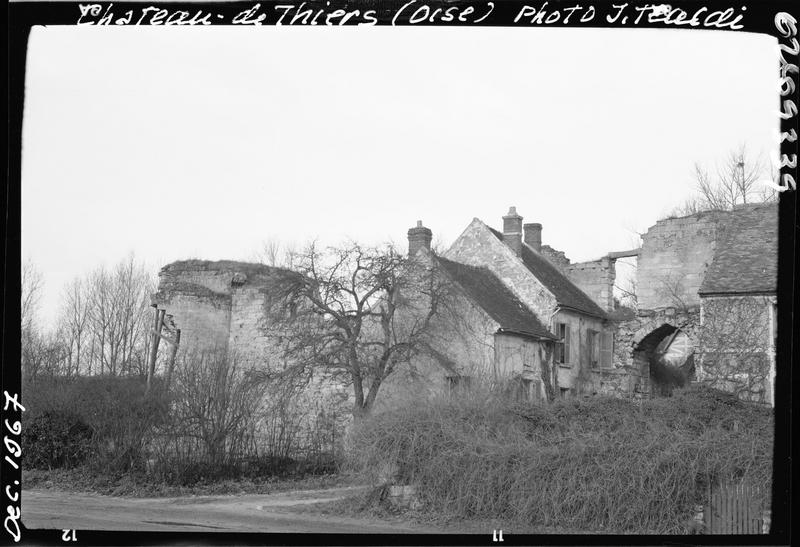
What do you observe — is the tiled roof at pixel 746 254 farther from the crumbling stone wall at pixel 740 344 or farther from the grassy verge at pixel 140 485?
the grassy verge at pixel 140 485

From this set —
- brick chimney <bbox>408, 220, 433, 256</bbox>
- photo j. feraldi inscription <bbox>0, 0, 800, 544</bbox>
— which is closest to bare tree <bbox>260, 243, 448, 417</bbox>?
photo j. feraldi inscription <bbox>0, 0, 800, 544</bbox>

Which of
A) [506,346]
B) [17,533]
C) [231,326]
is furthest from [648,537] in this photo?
[231,326]

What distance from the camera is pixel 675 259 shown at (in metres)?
35.4

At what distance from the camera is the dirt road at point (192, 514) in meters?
13.5

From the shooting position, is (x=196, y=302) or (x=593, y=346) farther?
(x=593, y=346)

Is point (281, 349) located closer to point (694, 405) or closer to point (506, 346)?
point (506, 346)

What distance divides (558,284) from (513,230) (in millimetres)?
3030

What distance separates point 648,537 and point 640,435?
3977mm

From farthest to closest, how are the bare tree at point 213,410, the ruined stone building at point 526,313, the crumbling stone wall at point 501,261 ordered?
1. the crumbling stone wall at point 501,261
2. the ruined stone building at point 526,313
3. the bare tree at point 213,410

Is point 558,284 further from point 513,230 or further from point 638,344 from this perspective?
point 638,344

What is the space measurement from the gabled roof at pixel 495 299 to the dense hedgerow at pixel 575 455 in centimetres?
1392

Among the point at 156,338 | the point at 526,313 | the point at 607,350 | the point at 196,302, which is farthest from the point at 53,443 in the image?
the point at 607,350

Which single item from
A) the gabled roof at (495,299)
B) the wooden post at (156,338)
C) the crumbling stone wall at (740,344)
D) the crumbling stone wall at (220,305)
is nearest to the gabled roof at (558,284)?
the gabled roof at (495,299)

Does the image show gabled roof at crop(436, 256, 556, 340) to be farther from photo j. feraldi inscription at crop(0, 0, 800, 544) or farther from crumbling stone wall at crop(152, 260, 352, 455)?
crumbling stone wall at crop(152, 260, 352, 455)
